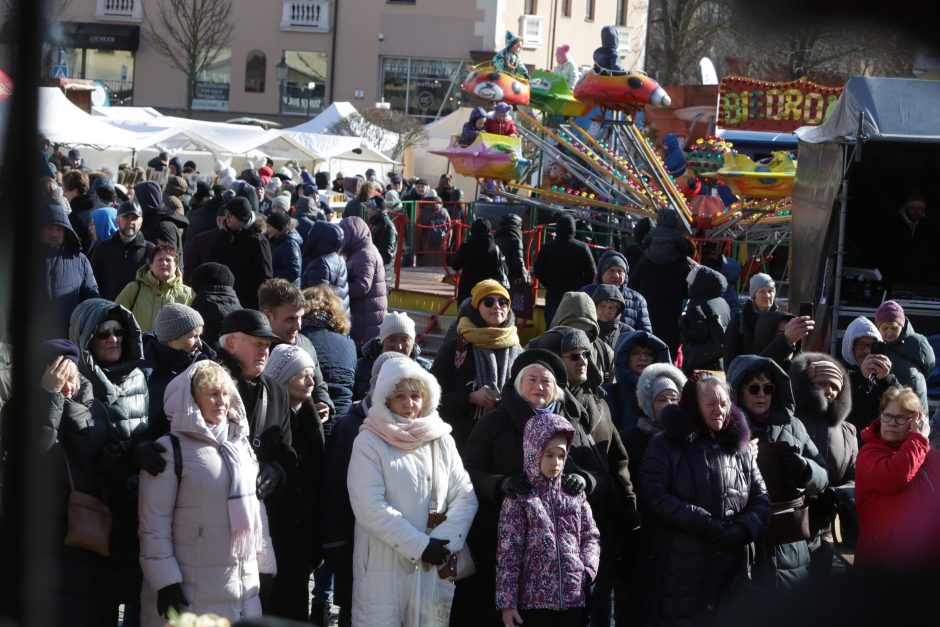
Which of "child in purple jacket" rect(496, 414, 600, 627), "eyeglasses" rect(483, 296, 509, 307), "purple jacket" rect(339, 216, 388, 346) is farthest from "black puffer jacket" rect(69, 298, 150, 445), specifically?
"purple jacket" rect(339, 216, 388, 346)

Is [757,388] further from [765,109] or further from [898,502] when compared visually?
[765,109]

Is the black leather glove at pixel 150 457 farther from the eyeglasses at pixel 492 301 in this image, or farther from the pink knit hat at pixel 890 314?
the pink knit hat at pixel 890 314

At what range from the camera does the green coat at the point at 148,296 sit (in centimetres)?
684

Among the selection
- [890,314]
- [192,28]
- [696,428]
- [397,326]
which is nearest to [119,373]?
[397,326]

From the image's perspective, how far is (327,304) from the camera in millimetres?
6273

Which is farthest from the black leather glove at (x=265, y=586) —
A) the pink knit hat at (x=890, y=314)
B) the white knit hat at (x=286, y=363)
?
the pink knit hat at (x=890, y=314)

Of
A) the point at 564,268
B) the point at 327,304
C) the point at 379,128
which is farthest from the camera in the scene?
the point at 379,128

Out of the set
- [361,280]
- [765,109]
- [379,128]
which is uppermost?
[379,128]

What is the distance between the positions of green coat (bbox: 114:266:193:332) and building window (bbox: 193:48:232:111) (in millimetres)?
37795

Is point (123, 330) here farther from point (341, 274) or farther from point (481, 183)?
point (481, 183)

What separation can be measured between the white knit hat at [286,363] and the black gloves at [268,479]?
21.9 inches

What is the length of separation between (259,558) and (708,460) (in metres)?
1.75

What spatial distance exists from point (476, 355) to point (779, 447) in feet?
4.91

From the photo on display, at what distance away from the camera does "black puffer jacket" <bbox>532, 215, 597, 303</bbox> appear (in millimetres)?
10641
